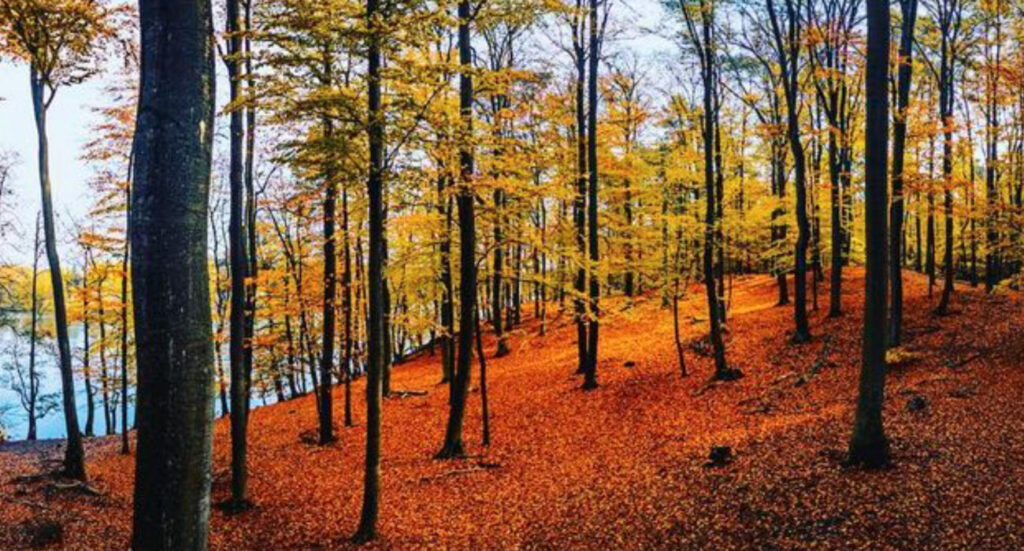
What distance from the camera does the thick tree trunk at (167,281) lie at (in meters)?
2.62

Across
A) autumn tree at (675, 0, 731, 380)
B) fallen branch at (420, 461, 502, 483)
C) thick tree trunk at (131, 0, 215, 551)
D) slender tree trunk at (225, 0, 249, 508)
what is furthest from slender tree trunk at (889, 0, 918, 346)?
thick tree trunk at (131, 0, 215, 551)

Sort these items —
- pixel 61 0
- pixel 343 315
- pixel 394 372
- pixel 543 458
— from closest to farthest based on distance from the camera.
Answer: pixel 61 0 < pixel 543 458 < pixel 343 315 < pixel 394 372

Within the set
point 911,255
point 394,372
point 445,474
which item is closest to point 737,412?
point 445,474

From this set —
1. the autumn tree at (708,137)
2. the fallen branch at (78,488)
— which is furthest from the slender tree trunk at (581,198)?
the fallen branch at (78,488)

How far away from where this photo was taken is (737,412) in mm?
13680

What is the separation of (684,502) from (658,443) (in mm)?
3772

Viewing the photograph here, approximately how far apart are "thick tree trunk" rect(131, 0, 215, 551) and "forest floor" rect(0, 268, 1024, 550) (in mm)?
6832

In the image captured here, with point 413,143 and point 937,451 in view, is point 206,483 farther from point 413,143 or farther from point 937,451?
point 937,451

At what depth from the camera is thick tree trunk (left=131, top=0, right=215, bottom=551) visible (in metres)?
2.62

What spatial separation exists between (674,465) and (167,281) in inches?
396

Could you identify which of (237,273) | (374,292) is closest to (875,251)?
(374,292)

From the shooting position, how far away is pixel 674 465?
35.3 feet

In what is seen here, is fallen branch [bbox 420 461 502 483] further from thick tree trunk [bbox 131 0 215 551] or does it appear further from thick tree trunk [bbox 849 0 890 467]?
thick tree trunk [bbox 131 0 215 551]

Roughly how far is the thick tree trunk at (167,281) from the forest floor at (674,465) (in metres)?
6.83
